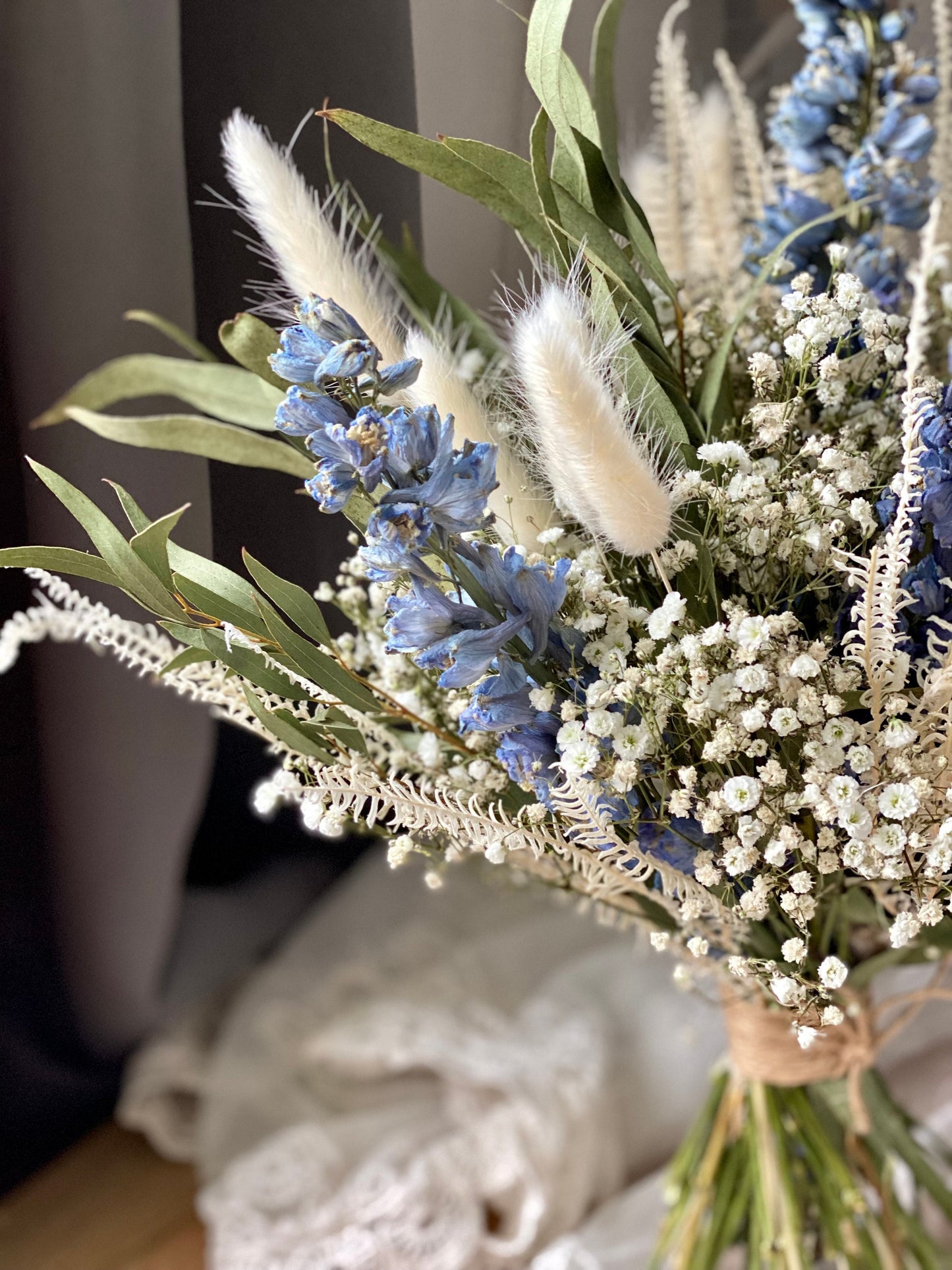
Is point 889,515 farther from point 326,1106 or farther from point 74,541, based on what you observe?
point 326,1106

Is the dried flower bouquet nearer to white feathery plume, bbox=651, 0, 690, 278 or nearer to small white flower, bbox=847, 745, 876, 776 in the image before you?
small white flower, bbox=847, 745, 876, 776

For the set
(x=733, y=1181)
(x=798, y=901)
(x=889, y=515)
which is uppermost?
(x=889, y=515)

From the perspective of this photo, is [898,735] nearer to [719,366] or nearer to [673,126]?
[719,366]

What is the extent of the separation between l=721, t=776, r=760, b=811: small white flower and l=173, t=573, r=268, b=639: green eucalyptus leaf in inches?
7.0

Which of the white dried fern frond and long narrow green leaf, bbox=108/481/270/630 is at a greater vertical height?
the white dried fern frond

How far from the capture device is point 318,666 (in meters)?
0.42

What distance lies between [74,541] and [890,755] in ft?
1.43

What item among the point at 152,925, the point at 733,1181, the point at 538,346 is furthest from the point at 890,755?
the point at 152,925

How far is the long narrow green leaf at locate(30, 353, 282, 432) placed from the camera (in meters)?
0.50

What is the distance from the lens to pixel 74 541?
601 mm

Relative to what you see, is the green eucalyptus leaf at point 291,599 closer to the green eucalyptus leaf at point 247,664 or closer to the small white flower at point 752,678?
the green eucalyptus leaf at point 247,664

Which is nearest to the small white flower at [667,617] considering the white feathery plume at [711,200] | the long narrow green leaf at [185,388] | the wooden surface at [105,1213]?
the long narrow green leaf at [185,388]

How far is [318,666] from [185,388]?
174 millimetres

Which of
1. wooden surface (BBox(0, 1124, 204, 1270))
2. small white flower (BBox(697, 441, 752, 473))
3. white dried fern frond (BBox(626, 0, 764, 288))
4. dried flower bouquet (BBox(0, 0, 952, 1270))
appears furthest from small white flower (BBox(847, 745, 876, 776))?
wooden surface (BBox(0, 1124, 204, 1270))
